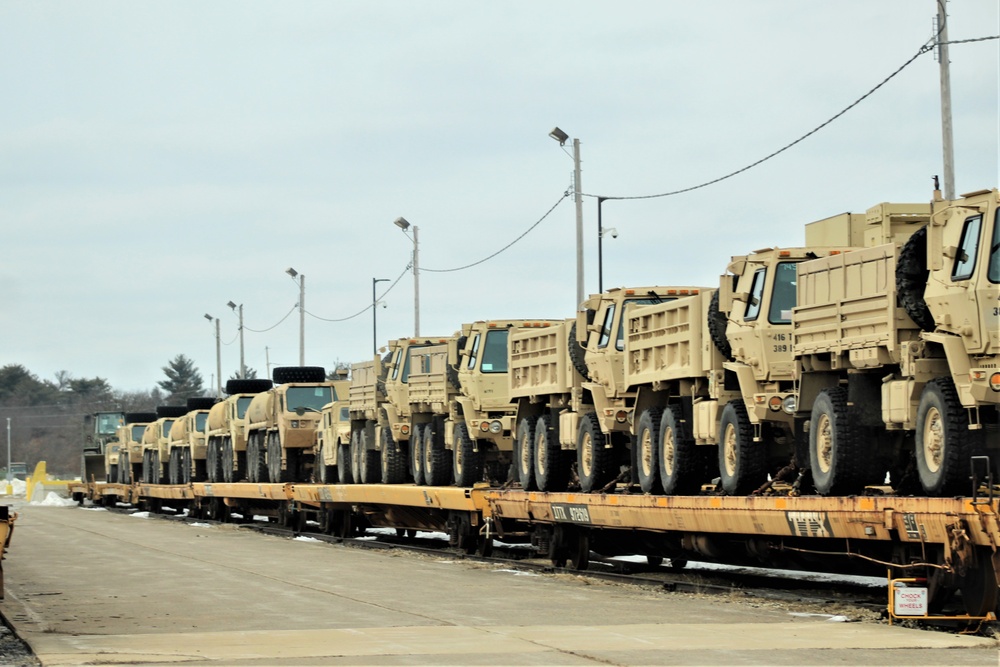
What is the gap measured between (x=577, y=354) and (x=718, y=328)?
393cm

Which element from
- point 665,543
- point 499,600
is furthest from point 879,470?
point 665,543

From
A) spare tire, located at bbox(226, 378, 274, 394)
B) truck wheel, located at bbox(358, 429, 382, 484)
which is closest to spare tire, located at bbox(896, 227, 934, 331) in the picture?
truck wheel, located at bbox(358, 429, 382, 484)

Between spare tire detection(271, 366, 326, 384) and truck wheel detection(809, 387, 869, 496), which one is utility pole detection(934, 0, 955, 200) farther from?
spare tire detection(271, 366, 326, 384)

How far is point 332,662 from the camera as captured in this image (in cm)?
1155

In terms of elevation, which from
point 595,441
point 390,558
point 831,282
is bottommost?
point 390,558

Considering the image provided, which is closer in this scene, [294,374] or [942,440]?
[942,440]

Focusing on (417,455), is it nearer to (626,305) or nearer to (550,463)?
(550,463)

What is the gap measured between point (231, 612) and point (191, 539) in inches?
595

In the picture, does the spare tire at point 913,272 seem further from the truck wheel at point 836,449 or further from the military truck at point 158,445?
the military truck at point 158,445

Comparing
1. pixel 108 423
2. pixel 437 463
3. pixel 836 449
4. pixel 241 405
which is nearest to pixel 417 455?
pixel 437 463

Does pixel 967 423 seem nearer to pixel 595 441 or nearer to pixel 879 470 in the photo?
pixel 879 470

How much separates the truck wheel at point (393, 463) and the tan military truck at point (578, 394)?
5580 mm

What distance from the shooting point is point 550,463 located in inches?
861

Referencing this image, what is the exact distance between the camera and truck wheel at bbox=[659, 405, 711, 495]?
18000 mm
